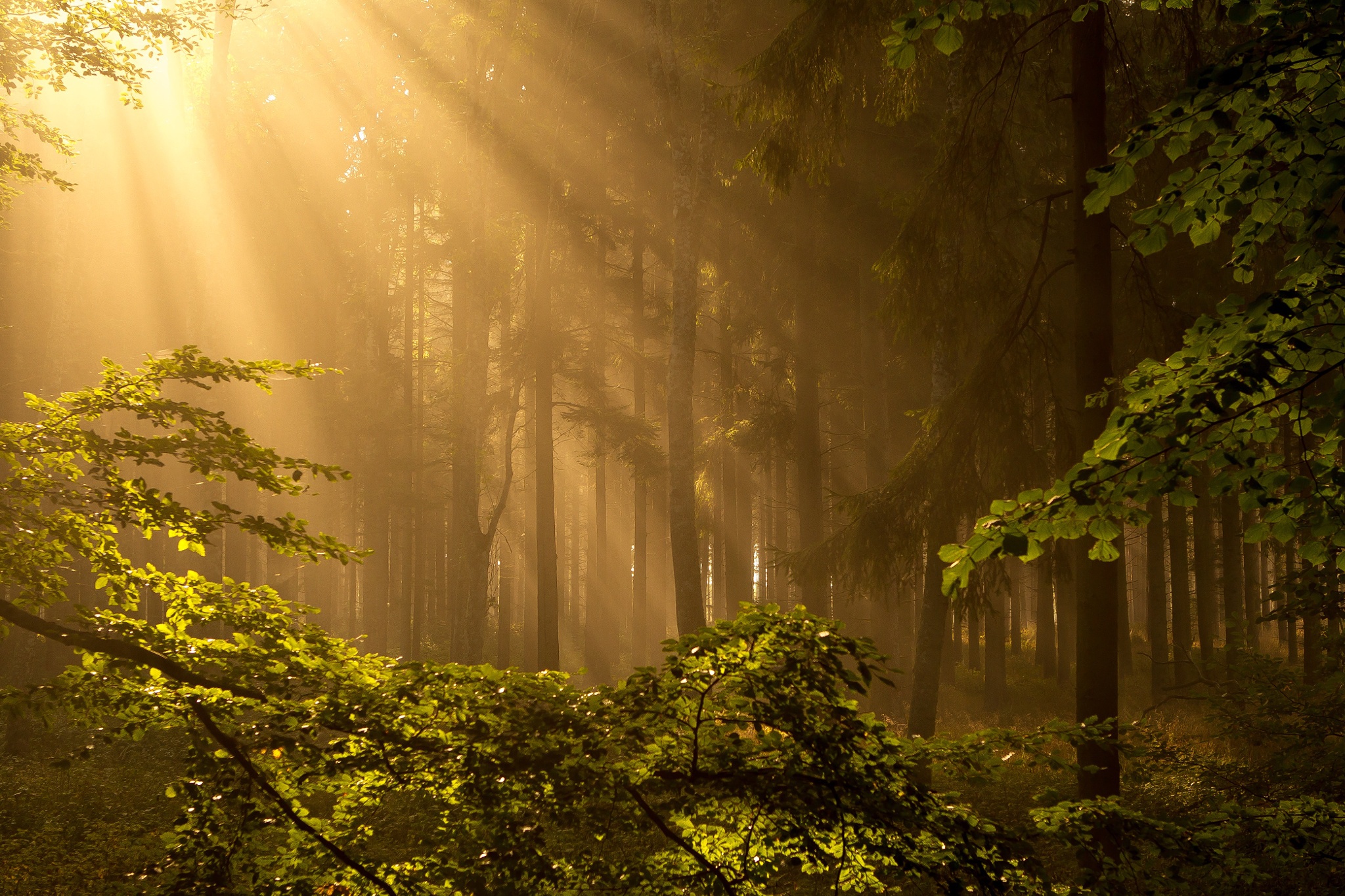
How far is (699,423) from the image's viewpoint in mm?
24828

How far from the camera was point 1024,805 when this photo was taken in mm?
9234

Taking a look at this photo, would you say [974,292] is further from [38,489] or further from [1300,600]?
[38,489]

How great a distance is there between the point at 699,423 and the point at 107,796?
17198 millimetres

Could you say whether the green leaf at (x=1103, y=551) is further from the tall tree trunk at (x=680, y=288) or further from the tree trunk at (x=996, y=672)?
the tree trunk at (x=996, y=672)

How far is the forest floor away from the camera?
770 cm

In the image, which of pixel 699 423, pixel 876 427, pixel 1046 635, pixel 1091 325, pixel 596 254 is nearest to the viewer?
pixel 1091 325

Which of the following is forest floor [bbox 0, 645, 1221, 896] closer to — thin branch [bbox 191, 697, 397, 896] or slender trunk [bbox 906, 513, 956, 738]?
thin branch [bbox 191, 697, 397, 896]

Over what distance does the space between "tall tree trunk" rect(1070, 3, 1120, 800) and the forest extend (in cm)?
4

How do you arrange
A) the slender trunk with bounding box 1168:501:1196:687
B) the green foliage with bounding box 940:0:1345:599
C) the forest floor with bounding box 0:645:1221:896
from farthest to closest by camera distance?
the slender trunk with bounding box 1168:501:1196:687 → the forest floor with bounding box 0:645:1221:896 → the green foliage with bounding box 940:0:1345:599

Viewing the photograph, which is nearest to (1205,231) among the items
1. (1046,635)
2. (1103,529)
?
(1103,529)

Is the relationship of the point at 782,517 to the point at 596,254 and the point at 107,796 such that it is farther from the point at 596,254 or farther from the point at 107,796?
the point at 107,796

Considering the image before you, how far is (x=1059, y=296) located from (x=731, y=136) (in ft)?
22.8

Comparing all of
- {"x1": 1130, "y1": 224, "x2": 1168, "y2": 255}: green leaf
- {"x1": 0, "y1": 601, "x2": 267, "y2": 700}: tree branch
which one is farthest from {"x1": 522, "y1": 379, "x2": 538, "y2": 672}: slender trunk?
{"x1": 1130, "y1": 224, "x2": 1168, "y2": 255}: green leaf

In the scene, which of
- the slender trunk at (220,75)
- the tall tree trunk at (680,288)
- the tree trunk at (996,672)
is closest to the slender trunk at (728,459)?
the tall tree trunk at (680,288)
